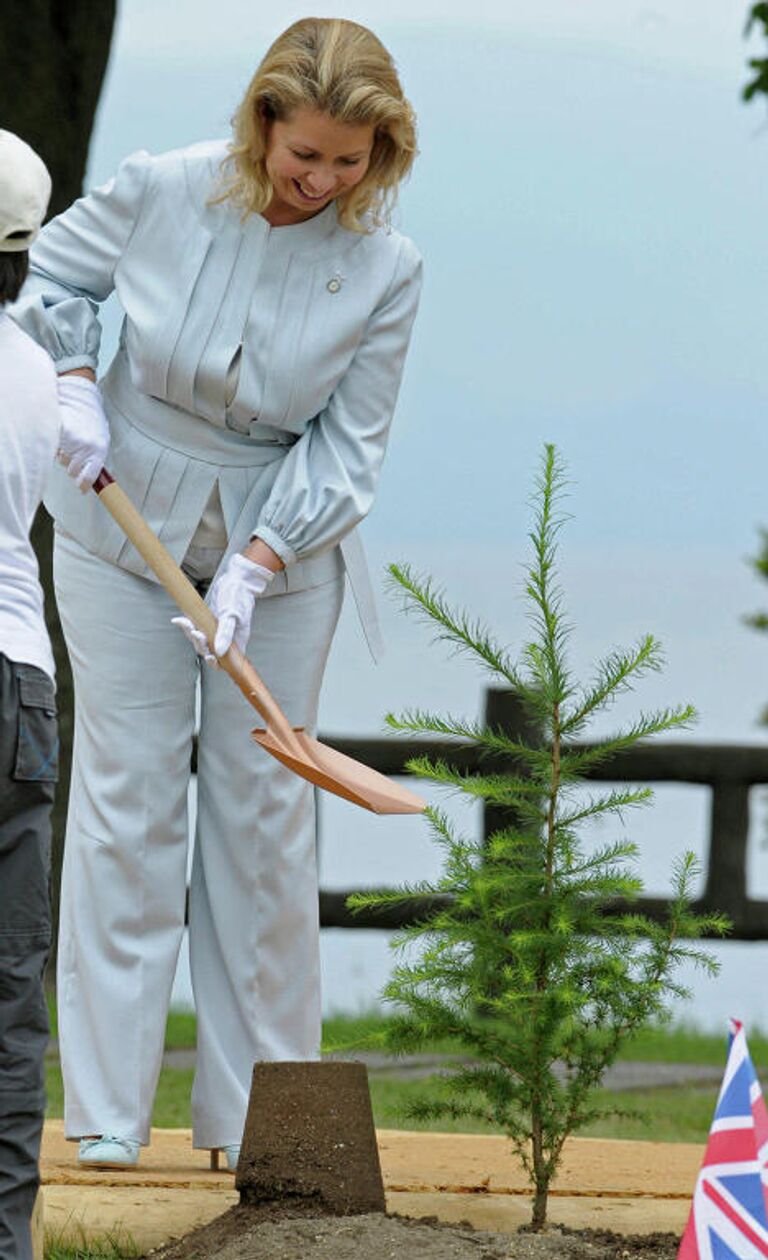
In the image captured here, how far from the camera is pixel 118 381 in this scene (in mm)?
3975

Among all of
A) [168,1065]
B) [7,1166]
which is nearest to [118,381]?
[7,1166]

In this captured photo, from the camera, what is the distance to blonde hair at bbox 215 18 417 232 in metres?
3.57

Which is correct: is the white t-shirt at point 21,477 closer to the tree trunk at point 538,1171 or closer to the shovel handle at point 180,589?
the shovel handle at point 180,589

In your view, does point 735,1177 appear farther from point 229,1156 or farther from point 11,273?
point 229,1156

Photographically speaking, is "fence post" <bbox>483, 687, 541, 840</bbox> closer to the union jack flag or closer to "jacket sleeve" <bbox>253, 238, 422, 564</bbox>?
"jacket sleeve" <bbox>253, 238, 422, 564</bbox>

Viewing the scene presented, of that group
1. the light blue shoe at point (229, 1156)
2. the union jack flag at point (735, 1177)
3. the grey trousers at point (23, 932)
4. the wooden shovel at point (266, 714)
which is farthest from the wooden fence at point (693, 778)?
the union jack flag at point (735, 1177)

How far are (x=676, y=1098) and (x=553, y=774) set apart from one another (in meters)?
2.91

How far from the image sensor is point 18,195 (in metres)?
2.77

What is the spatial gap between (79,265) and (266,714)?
879 mm

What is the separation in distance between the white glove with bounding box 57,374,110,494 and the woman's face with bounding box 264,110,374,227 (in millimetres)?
493

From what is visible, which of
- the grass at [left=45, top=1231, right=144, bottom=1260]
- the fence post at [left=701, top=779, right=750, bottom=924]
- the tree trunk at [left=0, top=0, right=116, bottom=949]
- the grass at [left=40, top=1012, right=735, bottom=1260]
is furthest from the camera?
the fence post at [left=701, top=779, right=750, bottom=924]

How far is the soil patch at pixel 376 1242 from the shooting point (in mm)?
3229

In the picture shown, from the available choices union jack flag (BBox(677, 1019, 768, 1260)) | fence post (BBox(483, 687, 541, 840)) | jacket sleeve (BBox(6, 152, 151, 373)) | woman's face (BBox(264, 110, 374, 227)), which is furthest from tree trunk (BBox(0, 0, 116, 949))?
union jack flag (BBox(677, 1019, 768, 1260))

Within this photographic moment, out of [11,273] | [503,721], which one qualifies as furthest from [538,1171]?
[503,721]
